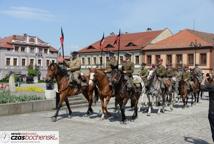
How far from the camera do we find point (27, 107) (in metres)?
17.4

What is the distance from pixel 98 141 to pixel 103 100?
4.38 meters

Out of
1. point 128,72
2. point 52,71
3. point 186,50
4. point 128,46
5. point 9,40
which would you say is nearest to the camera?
point 128,72

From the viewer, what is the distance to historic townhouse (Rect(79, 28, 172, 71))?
233ft

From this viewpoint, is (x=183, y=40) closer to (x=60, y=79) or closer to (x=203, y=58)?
(x=203, y=58)

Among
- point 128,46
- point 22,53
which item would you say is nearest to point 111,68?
point 128,46

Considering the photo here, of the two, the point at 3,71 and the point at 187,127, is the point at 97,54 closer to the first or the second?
the point at 3,71

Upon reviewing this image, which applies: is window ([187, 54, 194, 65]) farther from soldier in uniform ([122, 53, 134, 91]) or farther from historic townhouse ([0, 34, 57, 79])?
soldier in uniform ([122, 53, 134, 91])

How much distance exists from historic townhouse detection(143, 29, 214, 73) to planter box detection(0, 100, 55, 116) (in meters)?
41.0

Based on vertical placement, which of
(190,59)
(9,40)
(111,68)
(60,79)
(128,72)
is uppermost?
(9,40)

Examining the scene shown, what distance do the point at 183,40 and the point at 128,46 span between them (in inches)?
477

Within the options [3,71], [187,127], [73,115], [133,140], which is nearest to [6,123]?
[73,115]

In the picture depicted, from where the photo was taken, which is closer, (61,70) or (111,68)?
(111,68)

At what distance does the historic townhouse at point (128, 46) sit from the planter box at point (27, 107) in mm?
47644

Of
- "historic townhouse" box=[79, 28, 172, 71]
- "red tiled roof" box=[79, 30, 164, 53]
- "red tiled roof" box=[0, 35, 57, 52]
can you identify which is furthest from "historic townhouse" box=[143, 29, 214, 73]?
"red tiled roof" box=[0, 35, 57, 52]
